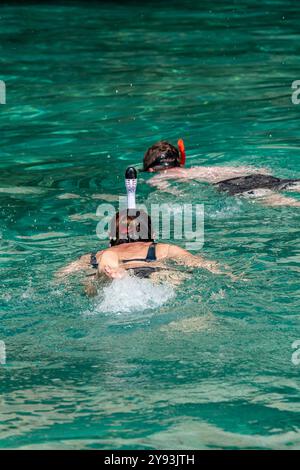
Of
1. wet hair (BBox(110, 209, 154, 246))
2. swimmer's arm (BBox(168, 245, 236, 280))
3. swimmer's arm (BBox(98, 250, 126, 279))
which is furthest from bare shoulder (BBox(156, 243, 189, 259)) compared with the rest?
swimmer's arm (BBox(98, 250, 126, 279))

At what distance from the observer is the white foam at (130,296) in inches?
269

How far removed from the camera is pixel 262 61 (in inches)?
650

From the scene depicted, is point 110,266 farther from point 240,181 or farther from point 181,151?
point 181,151

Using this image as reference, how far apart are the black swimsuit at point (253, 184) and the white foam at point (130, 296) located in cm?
313

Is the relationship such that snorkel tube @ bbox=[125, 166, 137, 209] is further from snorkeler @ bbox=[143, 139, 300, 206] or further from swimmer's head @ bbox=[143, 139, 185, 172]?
swimmer's head @ bbox=[143, 139, 185, 172]

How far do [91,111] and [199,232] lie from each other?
18.3 ft

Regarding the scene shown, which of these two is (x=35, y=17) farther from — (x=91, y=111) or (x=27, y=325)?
(x=27, y=325)

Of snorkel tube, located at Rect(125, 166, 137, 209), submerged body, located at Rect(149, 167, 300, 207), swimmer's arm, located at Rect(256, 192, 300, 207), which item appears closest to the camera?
snorkel tube, located at Rect(125, 166, 137, 209)

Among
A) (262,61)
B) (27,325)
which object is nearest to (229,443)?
(27,325)

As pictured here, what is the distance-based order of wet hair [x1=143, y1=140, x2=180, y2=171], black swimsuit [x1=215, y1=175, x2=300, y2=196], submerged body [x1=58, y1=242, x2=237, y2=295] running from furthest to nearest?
wet hair [x1=143, y1=140, x2=180, y2=171]
black swimsuit [x1=215, y1=175, x2=300, y2=196]
submerged body [x1=58, y1=242, x2=237, y2=295]

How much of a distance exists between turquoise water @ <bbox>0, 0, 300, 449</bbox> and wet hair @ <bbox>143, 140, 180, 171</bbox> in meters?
0.33

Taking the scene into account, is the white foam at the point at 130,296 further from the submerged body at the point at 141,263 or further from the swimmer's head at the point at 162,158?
the swimmer's head at the point at 162,158

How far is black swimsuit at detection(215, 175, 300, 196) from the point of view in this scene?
981cm

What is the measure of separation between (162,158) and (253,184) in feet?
4.29
